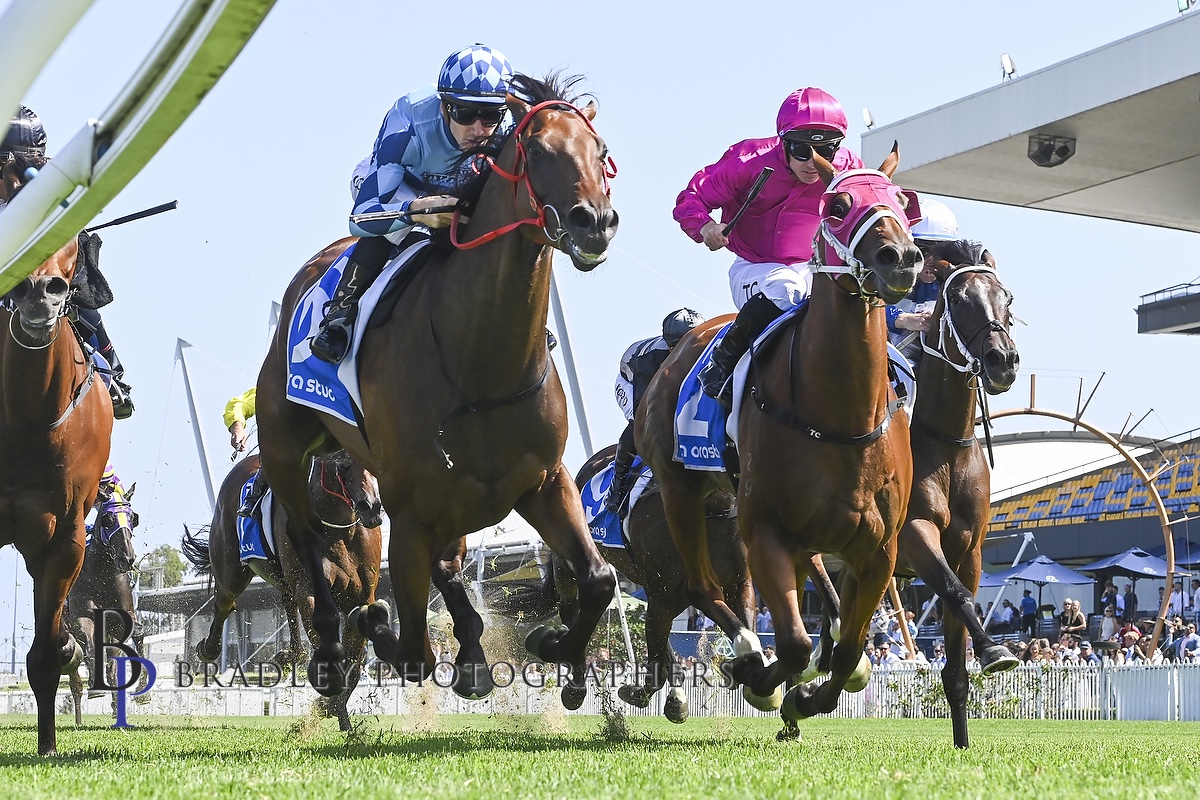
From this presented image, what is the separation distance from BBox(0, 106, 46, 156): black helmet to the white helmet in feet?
17.1

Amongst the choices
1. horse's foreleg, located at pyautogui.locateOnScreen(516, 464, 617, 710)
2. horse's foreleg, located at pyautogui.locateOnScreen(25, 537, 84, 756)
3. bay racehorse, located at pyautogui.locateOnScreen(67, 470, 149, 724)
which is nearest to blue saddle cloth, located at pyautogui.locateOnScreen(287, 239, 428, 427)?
horse's foreleg, located at pyautogui.locateOnScreen(516, 464, 617, 710)

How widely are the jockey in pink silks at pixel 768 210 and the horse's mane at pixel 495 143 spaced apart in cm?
176

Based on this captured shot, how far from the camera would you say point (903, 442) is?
7.14 meters

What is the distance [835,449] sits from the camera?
676cm

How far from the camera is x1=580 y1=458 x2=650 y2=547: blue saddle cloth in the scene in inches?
456

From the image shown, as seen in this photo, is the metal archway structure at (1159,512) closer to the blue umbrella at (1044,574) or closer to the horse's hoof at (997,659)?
the blue umbrella at (1044,574)

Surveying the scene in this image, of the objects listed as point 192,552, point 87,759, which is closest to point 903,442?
point 87,759

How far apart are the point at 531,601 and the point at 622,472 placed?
1667mm

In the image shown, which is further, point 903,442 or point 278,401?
point 278,401

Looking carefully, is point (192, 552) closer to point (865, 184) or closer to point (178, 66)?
→ point (865, 184)

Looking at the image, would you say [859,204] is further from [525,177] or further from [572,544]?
[572,544]

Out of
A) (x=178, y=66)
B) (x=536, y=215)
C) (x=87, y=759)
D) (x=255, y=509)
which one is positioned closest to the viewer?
(x=178, y=66)

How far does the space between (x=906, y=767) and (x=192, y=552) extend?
10.8 m

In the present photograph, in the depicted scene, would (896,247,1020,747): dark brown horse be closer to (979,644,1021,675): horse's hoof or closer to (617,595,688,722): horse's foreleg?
(979,644,1021,675): horse's hoof
